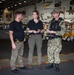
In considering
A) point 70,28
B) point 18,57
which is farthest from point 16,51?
point 70,28

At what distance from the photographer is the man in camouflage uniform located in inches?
258

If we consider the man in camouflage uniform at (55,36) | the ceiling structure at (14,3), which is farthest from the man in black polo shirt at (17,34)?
the ceiling structure at (14,3)

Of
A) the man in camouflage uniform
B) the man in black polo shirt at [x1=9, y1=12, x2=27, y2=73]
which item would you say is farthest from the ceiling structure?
the man in black polo shirt at [x1=9, y1=12, x2=27, y2=73]

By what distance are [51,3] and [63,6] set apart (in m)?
1.29

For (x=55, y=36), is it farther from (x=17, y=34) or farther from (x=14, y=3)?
(x=14, y=3)

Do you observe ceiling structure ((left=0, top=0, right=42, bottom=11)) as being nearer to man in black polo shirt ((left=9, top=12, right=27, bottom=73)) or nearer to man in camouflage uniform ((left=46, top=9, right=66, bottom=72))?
man in camouflage uniform ((left=46, top=9, right=66, bottom=72))

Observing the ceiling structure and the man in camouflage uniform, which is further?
the ceiling structure

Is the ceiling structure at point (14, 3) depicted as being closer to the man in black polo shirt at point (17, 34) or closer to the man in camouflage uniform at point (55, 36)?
the man in camouflage uniform at point (55, 36)

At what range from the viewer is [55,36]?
21.8 ft

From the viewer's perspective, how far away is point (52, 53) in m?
6.77

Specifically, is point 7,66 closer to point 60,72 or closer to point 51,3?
point 60,72

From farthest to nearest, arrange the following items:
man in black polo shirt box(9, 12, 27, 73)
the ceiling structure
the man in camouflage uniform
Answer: the ceiling structure < the man in camouflage uniform < man in black polo shirt box(9, 12, 27, 73)

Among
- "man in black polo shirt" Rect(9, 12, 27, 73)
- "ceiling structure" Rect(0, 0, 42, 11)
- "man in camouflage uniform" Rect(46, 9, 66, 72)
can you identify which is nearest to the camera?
"man in black polo shirt" Rect(9, 12, 27, 73)

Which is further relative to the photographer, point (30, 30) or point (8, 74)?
point (30, 30)
